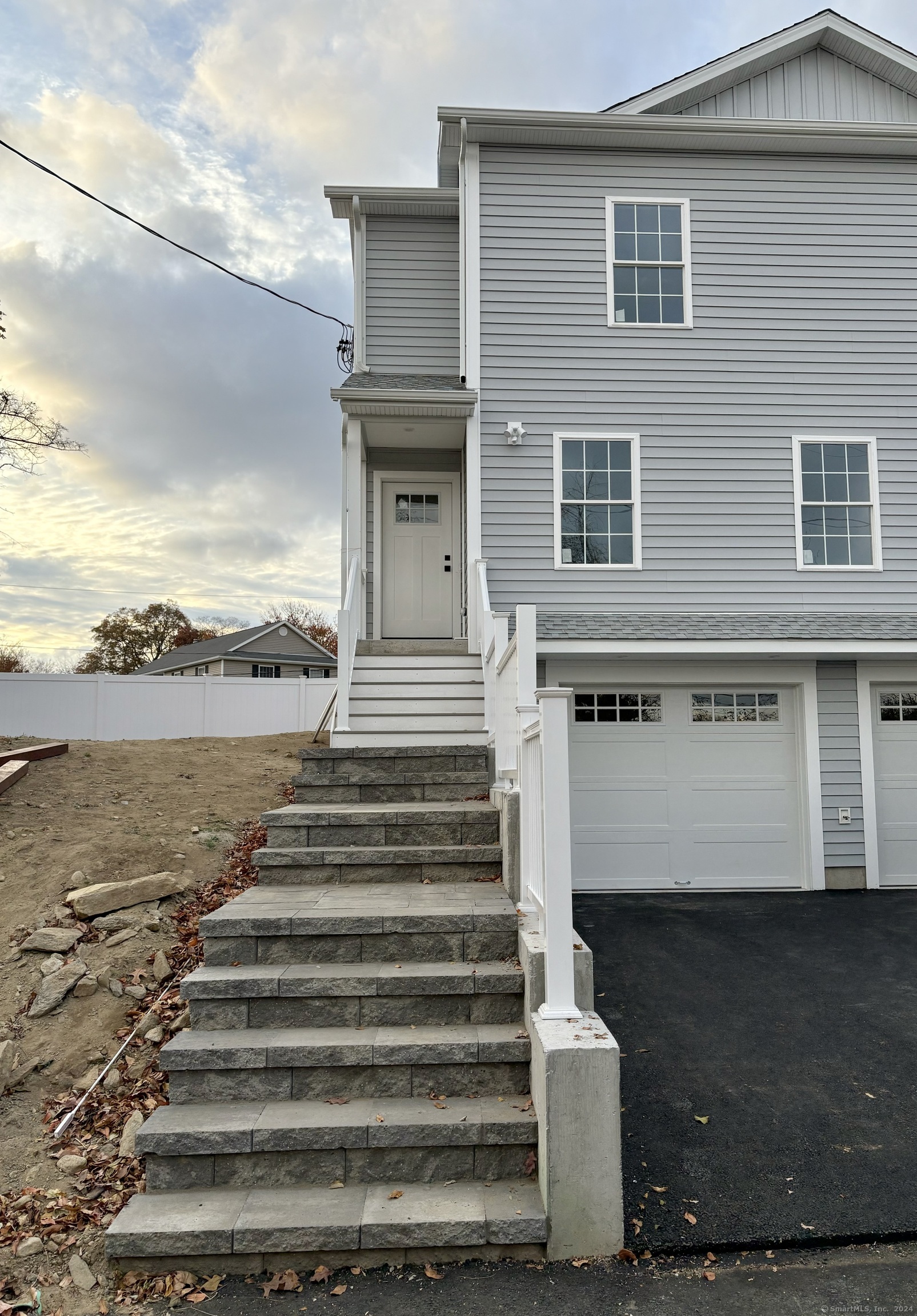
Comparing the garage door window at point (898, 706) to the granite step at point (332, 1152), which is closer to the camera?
the granite step at point (332, 1152)

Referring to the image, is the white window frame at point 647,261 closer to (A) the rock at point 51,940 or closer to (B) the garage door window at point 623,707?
(B) the garage door window at point 623,707

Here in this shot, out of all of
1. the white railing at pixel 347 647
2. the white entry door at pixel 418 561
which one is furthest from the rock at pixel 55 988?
the white entry door at pixel 418 561

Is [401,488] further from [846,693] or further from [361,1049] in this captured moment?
[361,1049]

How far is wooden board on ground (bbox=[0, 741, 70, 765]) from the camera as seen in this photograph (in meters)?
6.32

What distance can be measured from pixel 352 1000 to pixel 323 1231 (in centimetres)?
87

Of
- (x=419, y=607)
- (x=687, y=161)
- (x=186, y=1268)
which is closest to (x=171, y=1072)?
(x=186, y=1268)

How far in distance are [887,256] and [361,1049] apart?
9451 mm

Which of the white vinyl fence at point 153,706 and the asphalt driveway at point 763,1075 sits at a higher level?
the white vinyl fence at point 153,706

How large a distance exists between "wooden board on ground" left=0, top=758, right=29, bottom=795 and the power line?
5.59m

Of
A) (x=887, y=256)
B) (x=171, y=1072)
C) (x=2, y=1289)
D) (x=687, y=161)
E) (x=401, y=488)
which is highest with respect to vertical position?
(x=687, y=161)

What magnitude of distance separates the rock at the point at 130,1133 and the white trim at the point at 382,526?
19.6 ft

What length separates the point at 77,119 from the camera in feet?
28.1

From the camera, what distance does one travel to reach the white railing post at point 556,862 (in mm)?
2836

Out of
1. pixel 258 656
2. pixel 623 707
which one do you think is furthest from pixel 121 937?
pixel 258 656
